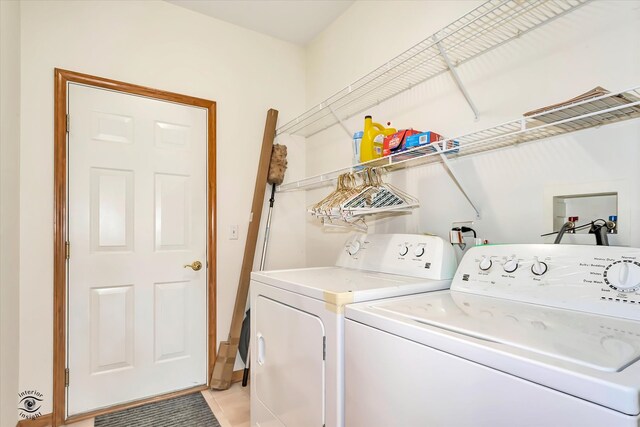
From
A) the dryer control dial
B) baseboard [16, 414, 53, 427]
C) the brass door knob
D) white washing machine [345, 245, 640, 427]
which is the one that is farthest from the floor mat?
the dryer control dial

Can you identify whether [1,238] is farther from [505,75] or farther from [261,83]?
[505,75]

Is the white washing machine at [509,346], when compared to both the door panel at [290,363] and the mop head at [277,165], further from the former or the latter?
the mop head at [277,165]

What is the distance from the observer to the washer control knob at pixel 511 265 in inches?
44.9

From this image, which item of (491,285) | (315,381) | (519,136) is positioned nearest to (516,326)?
(491,285)

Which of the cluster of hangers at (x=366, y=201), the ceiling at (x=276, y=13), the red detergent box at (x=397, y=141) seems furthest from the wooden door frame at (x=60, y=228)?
the red detergent box at (x=397, y=141)

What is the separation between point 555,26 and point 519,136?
43cm

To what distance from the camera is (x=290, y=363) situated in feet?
4.46

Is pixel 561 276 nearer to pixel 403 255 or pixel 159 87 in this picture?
pixel 403 255

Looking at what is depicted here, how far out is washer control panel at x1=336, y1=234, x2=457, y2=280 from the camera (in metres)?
1.41

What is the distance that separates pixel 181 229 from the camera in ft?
7.70

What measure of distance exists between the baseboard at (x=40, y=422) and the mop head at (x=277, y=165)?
1.99 meters

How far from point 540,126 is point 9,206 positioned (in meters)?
2.45

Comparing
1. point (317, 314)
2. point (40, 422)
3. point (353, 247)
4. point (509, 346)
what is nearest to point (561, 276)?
point (509, 346)

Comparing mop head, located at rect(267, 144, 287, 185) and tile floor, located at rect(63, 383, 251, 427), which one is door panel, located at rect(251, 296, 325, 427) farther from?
mop head, located at rect(267, 144, 287, 185)
